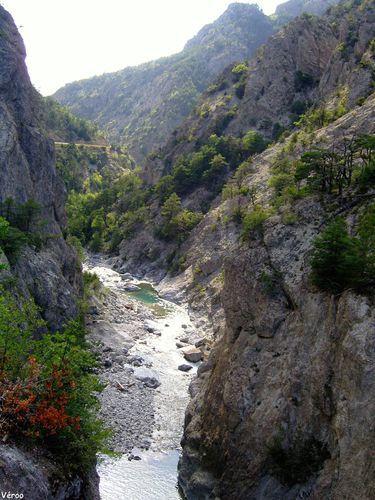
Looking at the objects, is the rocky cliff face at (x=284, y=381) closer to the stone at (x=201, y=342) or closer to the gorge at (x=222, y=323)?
the gorge at (x=222, y=323)

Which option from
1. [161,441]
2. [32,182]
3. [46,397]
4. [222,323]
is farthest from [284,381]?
[32,182]

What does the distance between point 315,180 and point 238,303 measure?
8.60 meters

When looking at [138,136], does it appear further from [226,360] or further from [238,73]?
[226,360]

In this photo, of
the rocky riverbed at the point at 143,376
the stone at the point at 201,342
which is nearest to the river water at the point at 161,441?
the rocky riverbed at the point at 143,376

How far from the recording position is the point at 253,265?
26.4m

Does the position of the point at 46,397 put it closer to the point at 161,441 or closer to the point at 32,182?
the point at 161,441

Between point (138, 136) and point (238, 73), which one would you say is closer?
point (238, 73)

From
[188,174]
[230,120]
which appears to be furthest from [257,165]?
[230,120]

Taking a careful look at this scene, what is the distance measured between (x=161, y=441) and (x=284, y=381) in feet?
32.8

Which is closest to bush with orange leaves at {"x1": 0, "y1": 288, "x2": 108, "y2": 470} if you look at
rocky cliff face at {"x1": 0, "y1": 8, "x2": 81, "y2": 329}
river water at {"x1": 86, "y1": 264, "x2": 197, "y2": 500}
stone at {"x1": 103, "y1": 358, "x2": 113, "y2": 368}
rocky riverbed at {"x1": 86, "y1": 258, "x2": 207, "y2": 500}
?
rocky riverbed at {"x1": 86, "y1": 258, "x2": 207, "y2": 500}

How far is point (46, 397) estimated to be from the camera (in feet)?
49.5

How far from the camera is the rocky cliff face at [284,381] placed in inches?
692

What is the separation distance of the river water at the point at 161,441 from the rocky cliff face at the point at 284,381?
152 centimetres

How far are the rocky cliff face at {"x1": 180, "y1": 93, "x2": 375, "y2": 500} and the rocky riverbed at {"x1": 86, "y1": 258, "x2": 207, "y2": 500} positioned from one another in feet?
8.65
